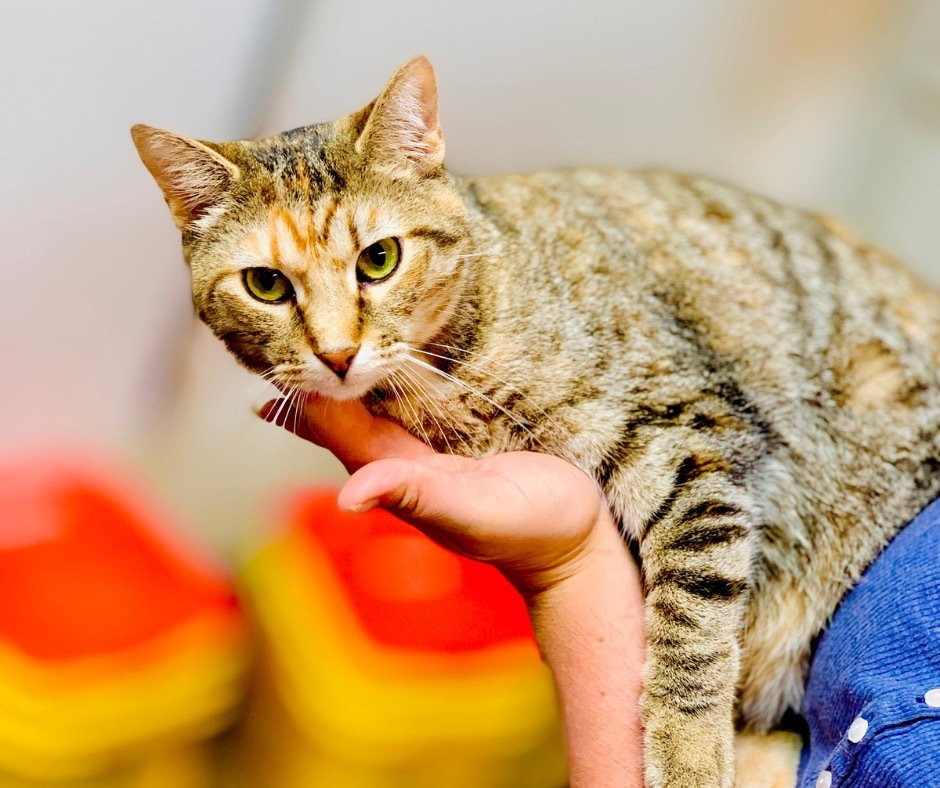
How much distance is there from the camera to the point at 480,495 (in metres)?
0.84

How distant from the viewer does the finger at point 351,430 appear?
95 cm

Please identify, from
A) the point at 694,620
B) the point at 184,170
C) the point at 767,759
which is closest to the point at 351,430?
the point at 184,170

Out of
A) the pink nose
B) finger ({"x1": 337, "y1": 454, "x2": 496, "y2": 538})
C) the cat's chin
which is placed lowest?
finger ({"x1": 337, "y1": 454, "x2": 496, "y2": 538})

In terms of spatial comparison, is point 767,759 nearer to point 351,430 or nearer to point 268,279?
point 351,430

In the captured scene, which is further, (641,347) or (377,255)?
(641,347)

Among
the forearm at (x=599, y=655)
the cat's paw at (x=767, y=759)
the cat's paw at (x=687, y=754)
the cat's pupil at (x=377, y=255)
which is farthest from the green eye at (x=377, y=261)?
the cat's paw at (x=767, y=759)

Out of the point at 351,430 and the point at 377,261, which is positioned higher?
the point at 377,261

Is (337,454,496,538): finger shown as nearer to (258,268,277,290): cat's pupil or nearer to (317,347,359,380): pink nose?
(317,347,359,380): pink nose

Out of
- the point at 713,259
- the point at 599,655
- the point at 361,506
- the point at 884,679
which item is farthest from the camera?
the point at 713,259

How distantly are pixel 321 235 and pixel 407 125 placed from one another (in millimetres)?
164

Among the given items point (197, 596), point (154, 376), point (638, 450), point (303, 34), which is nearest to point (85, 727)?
point (197, 596)

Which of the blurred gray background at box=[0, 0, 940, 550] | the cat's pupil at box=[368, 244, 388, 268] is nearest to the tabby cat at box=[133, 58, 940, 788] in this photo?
the cat's pupil at box=[368, 244, 388, 268]

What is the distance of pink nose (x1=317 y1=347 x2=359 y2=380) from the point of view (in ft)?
2.62

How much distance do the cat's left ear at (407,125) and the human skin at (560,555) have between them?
0.95ft
